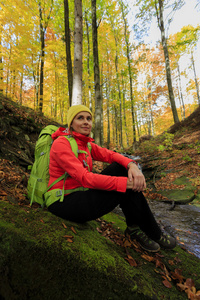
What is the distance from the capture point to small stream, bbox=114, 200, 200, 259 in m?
2.86

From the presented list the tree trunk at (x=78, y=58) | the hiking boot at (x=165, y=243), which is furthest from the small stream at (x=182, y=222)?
the tree trunk at (x=78, y=58)

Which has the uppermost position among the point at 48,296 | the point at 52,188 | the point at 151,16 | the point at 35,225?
the point at 151,16

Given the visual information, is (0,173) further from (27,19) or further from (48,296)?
(27,19)

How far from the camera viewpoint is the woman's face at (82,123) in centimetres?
223

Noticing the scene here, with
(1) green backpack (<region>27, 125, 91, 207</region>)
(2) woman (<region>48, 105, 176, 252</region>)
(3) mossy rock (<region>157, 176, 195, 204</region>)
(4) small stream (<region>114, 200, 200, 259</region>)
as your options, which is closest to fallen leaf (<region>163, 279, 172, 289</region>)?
(2) woman (<region>48, 105, 176, 252</region>)

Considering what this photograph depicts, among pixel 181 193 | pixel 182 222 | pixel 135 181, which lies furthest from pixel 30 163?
pixel 181 193

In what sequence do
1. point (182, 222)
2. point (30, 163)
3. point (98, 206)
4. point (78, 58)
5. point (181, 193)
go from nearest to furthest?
point (98, 206), point (182, 222), point (30, 163), point (78, 58), point (181, 193)

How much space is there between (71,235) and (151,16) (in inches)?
707

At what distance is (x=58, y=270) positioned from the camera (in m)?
1.23

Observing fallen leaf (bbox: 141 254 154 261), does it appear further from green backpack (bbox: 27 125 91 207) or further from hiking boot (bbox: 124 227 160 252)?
green backpack (bbox: 27 125 91 207)

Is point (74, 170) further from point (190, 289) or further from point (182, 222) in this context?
point (182, 222)

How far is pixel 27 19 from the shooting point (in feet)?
34.0

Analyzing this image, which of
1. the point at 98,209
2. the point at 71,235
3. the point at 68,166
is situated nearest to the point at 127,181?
the point at 98,209

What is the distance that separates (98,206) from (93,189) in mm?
217
